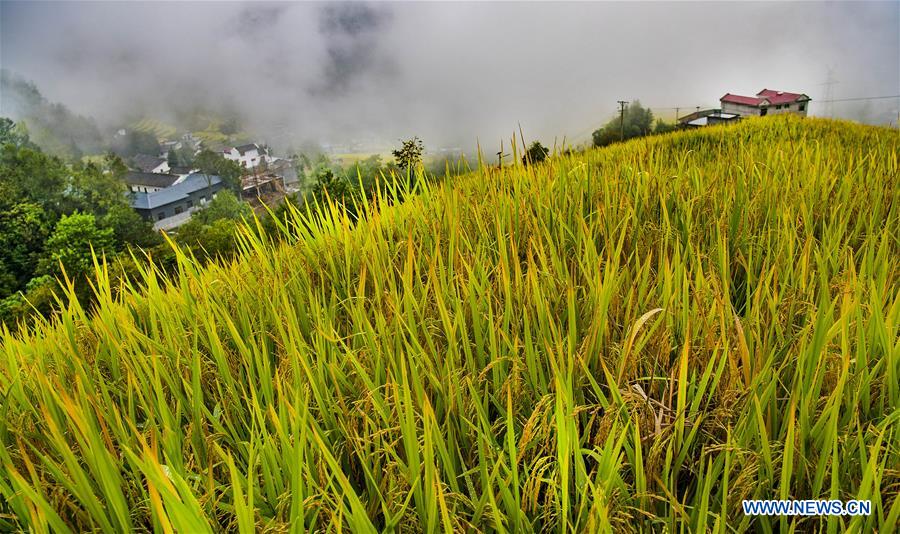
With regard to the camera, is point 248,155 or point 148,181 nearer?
point 148,181

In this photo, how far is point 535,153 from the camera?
3.54 metres

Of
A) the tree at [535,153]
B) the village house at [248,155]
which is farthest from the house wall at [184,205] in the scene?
the tree at [535,153]

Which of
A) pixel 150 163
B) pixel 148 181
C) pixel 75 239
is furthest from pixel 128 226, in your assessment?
pixel 150 163

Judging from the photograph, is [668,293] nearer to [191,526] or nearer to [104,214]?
[191,526]

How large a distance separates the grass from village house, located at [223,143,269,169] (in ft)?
255

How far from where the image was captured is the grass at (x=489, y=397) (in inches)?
31.1

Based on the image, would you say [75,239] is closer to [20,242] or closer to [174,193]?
[20,242]

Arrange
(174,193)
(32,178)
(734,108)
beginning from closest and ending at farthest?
(734,108)
(32,178)
(174,193)

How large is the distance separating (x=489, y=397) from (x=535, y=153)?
107 inches

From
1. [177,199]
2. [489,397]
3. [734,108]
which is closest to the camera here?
[489,397]

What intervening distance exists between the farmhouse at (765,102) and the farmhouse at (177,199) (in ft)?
191

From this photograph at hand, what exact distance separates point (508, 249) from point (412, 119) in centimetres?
10000

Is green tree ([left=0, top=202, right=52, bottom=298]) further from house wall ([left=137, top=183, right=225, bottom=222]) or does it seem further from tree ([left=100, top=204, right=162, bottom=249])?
house wall ([left=137, top=183, right=225, bottom=222])

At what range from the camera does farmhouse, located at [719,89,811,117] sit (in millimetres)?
35875
